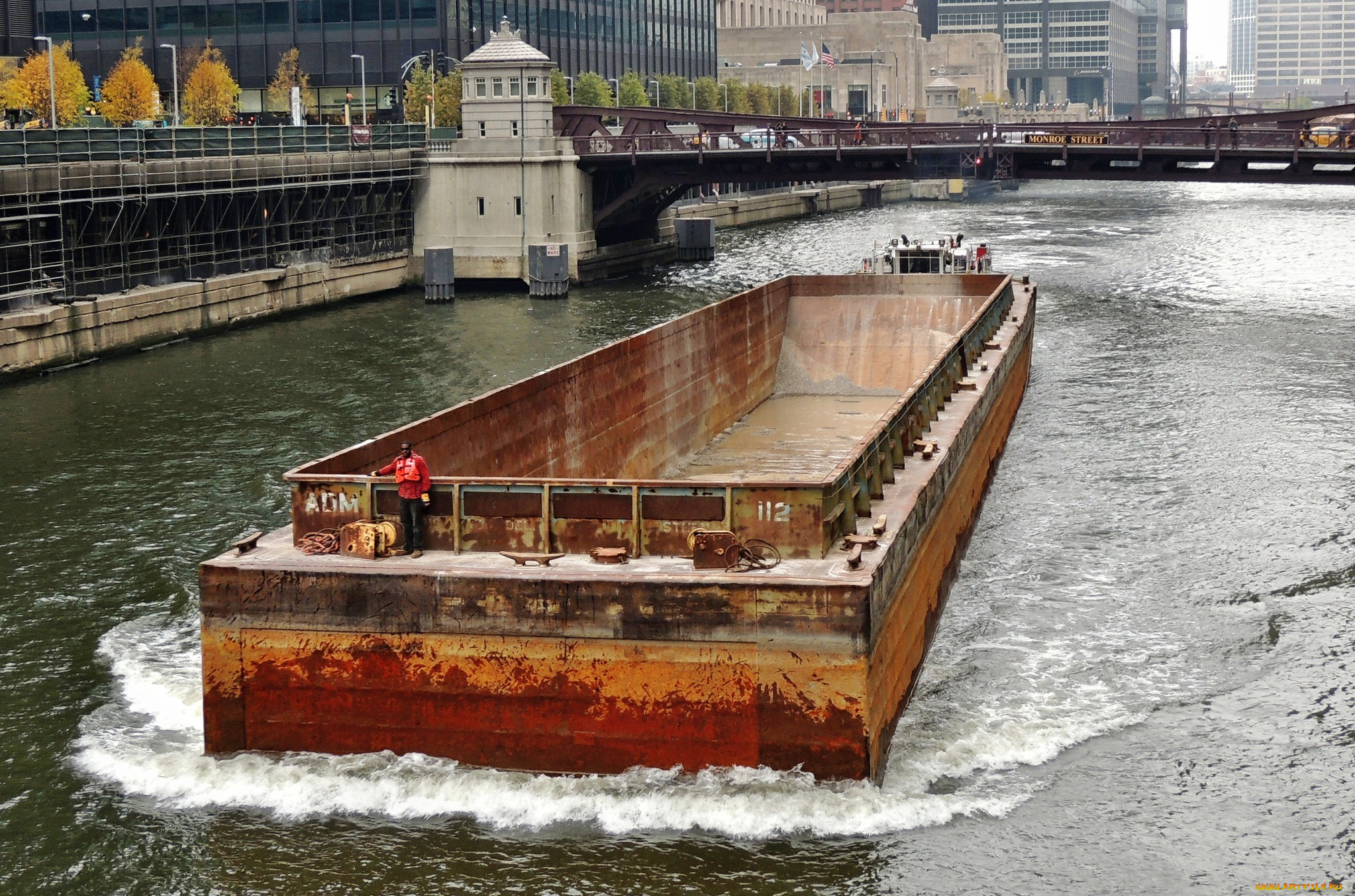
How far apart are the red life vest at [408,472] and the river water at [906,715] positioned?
10.3 feet

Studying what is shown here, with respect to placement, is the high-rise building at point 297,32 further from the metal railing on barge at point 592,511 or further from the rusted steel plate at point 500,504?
the rusted steel plate at point 500,504

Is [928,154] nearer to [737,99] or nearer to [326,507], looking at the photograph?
[326,507]

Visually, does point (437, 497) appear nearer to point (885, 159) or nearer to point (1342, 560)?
point (1342, 560)

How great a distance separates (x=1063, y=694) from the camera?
75.0 feet

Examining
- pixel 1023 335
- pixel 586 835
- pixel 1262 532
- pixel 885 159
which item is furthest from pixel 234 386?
pixel 885 159

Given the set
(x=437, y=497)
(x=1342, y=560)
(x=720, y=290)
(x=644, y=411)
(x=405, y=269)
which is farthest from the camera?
(x=405, y=269)

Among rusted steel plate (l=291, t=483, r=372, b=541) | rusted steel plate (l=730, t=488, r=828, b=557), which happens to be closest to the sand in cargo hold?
rusted steel plate (l=730, t=488, r=828, b=557)

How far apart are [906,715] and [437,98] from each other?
293ft

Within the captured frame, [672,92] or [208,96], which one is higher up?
[672,92]

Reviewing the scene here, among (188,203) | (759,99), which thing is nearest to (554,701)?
(188,203)

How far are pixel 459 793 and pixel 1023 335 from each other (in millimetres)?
32975

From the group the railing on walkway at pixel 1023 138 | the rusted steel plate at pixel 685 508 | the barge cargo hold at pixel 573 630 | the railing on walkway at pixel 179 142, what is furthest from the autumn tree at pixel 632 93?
the rusted steel plate at pixel 685 508

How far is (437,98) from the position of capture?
105312 millimetres

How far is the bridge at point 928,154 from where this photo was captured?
72125mm
